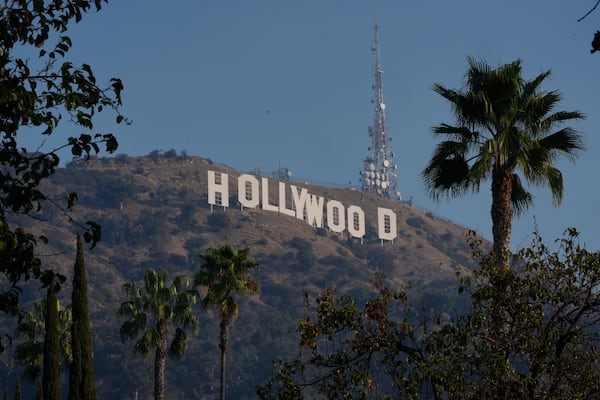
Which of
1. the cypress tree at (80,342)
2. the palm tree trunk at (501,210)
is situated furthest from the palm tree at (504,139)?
the cypress tree at (80,342)

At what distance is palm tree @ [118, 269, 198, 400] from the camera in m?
59.9

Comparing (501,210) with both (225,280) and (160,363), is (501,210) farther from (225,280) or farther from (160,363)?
(160,363)

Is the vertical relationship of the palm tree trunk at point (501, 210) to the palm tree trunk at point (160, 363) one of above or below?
above

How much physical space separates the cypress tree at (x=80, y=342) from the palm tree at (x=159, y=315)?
11.4 meters

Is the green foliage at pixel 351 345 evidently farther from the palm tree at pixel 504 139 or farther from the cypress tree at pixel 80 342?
the cypress tree at pixel 80 342

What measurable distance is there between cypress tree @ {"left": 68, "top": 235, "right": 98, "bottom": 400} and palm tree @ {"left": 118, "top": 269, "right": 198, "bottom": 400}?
37.4ft

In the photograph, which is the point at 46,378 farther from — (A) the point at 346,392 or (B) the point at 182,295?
(A) the point at 346,392

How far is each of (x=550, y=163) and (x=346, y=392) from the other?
33.5ft

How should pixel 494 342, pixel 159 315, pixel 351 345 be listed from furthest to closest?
1. pixel 159 315
2. pixel 351 345
3. pixel 494 342

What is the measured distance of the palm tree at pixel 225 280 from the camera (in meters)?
59.9

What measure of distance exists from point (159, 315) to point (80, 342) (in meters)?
13.5

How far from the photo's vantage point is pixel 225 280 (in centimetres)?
6050

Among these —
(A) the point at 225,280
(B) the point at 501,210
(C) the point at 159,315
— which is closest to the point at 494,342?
(B) the point at 501,210

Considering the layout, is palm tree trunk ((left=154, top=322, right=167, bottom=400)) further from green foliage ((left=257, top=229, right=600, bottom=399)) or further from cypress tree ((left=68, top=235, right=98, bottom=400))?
green foliage ((left=257, top=229, right=600, bottom=399))
